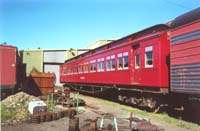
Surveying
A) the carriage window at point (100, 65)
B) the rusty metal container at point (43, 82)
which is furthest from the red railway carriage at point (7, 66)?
the rusty metal container at point (43, 82)

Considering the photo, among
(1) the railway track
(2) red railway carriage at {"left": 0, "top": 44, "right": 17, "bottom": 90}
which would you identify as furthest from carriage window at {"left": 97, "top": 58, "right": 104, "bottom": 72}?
(2) red railway carriage at {"left": 0, "top": 44, "right": 17, "bottom": 90}

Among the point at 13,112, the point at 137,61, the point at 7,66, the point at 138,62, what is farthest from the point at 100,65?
the point at 13,112

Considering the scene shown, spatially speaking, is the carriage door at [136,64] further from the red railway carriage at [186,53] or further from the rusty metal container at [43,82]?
the rusty metal container at [43,82]

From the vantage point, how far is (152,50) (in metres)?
15.4

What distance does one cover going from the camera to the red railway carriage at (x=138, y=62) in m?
14.7

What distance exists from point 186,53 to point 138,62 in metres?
4.29

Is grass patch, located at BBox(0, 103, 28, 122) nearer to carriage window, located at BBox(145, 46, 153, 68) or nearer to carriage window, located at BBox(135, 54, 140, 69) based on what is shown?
carriage window, located at BBox(135, 54, 140, 69)

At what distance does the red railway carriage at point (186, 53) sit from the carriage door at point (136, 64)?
119 inches

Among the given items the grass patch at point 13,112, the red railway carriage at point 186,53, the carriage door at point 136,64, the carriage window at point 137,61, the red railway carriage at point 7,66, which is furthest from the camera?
the red railway carriage at point 7,66

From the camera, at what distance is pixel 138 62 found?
16844 millimetres

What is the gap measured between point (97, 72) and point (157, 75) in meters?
9.96

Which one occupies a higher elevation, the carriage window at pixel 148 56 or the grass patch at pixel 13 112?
the carriage window at pixel 148 56

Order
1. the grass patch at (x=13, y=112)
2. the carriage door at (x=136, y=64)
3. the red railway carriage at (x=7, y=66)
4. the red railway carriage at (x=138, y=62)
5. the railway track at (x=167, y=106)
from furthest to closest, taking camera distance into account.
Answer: the red railway carriage at (x=7, y=66) → the carriage door at (x=136, y=64) → the red railway carriage at (x=138, y=62) → the railway track at (x=167, y=106) → the grass patch at (x=13, y=112)

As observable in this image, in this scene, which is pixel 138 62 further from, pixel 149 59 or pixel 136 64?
pixel 149 59
